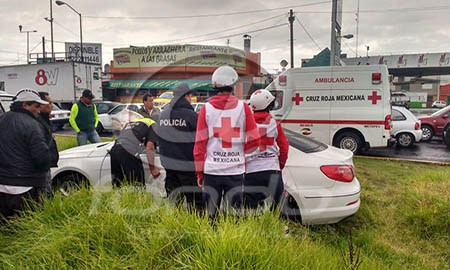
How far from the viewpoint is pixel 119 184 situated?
3756mm

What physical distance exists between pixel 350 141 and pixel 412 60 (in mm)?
38460

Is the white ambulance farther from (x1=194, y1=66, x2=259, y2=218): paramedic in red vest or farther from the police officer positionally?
(x1=194, y1=66, x2=259, y2=218): paramedic in red vest

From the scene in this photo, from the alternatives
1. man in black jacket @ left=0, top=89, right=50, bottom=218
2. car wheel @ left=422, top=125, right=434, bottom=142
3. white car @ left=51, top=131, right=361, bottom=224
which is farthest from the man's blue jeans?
car wheel @ left=422, top=125, right=434, bottom=142

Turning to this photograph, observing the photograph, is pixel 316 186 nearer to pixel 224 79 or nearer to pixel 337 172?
pixel 337 172

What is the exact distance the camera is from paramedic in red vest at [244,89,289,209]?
339 centimetres

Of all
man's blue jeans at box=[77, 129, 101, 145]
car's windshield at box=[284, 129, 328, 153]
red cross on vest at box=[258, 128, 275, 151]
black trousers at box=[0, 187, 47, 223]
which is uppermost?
red cross on vest at box=[258, 128, 275, 151]

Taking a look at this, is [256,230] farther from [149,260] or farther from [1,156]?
[1,156]

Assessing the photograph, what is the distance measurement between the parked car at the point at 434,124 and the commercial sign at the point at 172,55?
20.7 m

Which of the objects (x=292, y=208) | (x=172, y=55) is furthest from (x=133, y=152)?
(x=172, y=55)

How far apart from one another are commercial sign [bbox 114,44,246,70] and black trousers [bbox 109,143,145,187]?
2821 cm

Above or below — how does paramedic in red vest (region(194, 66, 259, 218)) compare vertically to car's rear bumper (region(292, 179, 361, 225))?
above

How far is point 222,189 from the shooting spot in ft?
10.3

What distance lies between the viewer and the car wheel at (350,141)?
380 inches

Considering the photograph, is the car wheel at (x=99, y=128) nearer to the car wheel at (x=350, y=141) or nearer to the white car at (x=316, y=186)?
the car wheel at (x=350, y=141)
